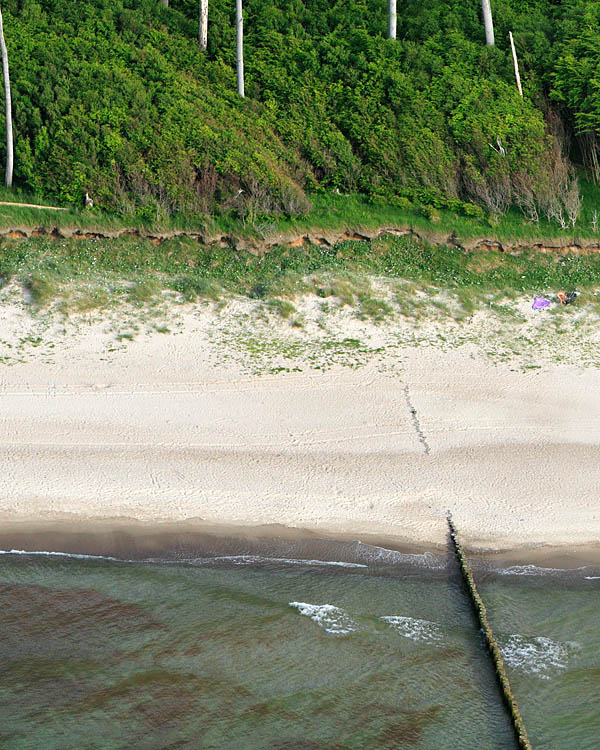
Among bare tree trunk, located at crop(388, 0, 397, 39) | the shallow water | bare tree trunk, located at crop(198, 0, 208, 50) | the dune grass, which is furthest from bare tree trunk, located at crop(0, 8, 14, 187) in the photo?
the shallow water

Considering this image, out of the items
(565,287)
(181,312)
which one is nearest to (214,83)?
(181,312)

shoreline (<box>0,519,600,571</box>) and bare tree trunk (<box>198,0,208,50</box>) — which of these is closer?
shoreline (<box>0,519,600,571</box>)

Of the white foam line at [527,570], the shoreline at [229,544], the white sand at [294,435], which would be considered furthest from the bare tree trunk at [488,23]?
the white foam line at [527,570]

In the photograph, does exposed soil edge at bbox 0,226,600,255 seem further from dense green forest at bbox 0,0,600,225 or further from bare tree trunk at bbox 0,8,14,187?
bare tree trunk at bbox 0,8,14,187

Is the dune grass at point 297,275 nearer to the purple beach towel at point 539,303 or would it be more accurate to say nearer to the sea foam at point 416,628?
the purple beach towel at point 539,303

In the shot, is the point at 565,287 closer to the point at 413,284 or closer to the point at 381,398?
the point at 413,284

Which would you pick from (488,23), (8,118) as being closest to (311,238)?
(8,118)
